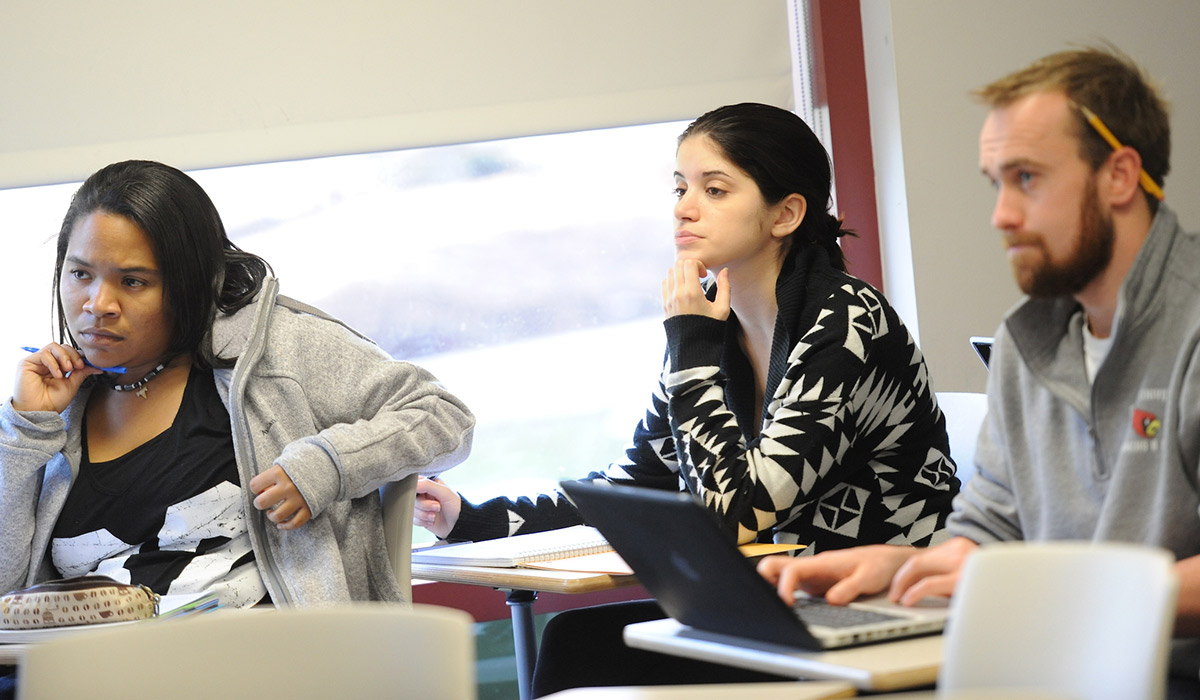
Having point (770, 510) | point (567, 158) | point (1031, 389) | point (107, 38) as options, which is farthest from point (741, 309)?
point (107, 38)

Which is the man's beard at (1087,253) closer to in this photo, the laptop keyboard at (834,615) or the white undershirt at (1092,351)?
the white undershirt at (1092,351)

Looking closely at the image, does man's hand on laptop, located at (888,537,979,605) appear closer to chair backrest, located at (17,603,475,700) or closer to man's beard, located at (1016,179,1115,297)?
man's beard, located at (1016,179,1115,297)

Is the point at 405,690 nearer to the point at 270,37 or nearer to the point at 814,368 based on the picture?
the point at 814,368

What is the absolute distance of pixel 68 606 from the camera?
1.75 metres

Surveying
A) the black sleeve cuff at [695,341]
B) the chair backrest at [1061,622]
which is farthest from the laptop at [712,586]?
the black sleeve cuff at [695,341]

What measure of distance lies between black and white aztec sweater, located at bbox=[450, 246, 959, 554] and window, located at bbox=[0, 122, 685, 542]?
1.11 meters

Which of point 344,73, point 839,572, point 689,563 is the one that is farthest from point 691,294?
point 344,73

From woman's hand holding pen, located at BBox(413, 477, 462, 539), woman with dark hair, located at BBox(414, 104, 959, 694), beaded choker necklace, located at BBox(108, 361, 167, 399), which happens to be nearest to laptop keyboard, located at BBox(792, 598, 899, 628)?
woman with dark hair, located at BBox(414, 104, 959, 694)

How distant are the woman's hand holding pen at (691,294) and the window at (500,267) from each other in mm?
1095

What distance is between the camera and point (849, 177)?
3391mm

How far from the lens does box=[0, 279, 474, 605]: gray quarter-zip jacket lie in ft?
6.97

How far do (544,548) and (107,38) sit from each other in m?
1.84

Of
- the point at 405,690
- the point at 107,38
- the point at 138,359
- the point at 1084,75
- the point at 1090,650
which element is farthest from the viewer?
the point at 107,38

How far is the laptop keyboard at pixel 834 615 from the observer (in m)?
1.30
